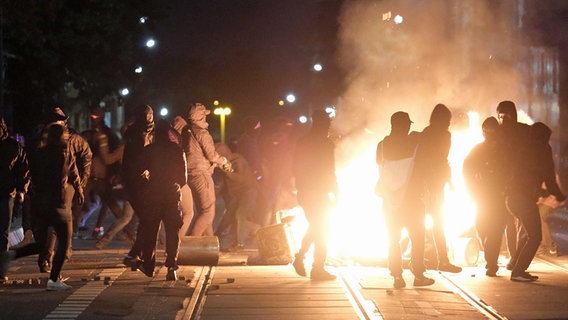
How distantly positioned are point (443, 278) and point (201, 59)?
88.8 metres

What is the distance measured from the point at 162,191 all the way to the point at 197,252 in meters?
1.36

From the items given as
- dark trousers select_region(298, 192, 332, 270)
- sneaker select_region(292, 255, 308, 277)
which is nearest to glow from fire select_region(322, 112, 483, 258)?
dark trousers select_region(298, 192, 332, 270)

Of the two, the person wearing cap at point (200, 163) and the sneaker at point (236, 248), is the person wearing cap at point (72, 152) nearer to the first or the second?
the person wearing cap at point (200, 163)

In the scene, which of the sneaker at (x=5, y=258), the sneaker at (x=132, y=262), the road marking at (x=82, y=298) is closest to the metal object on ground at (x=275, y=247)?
the sneaker at (x=132, y=262)

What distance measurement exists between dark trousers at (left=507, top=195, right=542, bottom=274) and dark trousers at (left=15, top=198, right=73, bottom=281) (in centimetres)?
470

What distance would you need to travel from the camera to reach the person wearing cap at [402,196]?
11.3m

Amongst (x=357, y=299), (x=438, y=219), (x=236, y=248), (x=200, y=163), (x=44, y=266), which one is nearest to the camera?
(x=357, y=299)

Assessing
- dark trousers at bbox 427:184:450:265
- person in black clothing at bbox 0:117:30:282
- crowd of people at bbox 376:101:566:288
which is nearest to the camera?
crowd of people at bbox 376:101:566:288

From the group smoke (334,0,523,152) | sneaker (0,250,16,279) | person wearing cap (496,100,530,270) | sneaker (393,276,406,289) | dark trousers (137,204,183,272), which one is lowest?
sneaker (393,276,406,289)

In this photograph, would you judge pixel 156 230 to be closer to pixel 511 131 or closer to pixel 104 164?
pixel 511 131

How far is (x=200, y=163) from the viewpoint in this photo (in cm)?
1412

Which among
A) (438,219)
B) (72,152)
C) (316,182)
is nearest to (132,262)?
(72,152)

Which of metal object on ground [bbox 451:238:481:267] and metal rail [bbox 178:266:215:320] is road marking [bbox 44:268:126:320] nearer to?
metal rail [bbox 178:266:215:320]

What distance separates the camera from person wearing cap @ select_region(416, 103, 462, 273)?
12.2 meters
